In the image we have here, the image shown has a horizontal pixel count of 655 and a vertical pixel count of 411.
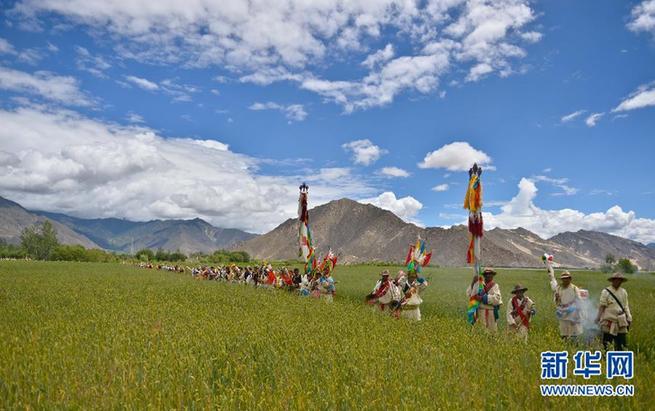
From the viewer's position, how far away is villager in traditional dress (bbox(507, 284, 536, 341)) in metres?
10.5

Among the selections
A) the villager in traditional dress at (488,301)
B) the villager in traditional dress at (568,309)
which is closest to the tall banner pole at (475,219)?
the villager in traditional dress at (488,301)

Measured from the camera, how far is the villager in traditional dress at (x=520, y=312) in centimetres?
1055

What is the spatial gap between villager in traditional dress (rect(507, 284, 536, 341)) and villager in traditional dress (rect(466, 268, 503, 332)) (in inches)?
18.0

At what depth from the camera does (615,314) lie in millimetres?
9836

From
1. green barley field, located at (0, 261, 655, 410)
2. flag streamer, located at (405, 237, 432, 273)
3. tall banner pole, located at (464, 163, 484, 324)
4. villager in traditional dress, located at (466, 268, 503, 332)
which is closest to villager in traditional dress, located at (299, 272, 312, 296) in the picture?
flag streamer, located at (405, 237, 432, 273)

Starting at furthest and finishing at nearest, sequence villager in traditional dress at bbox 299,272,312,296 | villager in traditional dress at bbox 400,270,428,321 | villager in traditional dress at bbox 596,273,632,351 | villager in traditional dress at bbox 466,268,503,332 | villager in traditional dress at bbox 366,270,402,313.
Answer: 1. villager in traditional dress at bbox 299,272,312,296
2. villager in traditional dress at bbox 366,270,402,313
3. villager in traditional dress at bbox 400,270,428,321
4. villager in traditional dress at bbox 466,268,503,332
5. villager in traditional dress at bbox 596,273,632,351

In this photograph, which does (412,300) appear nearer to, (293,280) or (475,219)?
(475,219)

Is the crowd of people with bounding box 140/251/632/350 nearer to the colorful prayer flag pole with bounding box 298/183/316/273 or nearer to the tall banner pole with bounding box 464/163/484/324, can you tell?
the tall banner pole with bounding box 464/163/484/324

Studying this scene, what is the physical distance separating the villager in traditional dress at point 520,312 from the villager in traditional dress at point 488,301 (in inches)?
18.0

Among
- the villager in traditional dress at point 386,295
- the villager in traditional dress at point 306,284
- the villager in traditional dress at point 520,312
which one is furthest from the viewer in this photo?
the villager in traditional dress at point 306,284

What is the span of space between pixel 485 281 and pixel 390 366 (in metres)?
6.46

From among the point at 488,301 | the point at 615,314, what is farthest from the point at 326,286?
the point at 615,314

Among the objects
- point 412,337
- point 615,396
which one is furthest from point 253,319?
point 615,396

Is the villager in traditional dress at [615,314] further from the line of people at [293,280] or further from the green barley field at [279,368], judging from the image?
the line of people at [293,280]
